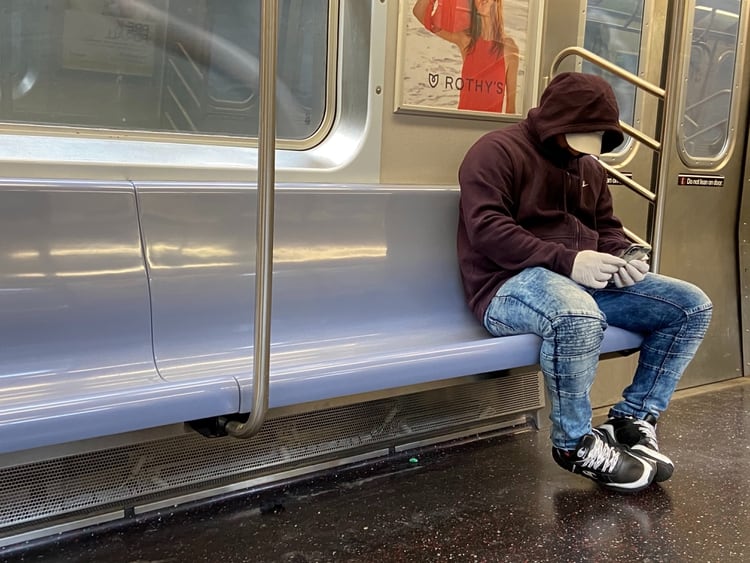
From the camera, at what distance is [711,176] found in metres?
3.51

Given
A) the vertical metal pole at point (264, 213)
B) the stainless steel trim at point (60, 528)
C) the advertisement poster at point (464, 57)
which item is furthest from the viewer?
the advertisement poster at point (464, 57)

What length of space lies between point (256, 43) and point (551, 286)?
121cm

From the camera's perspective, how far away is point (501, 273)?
2268 mm

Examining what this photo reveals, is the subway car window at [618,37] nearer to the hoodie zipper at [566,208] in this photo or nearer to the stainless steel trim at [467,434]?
the hoodie zipper at [566,208]

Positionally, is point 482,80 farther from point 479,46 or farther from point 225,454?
point 225,454

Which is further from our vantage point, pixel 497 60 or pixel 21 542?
pixel 497 60

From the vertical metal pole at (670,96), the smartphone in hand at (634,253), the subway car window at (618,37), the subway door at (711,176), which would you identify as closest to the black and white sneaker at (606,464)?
the smartphone in hand at (634,253)

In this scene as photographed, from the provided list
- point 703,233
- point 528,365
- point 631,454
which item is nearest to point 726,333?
point 703,233

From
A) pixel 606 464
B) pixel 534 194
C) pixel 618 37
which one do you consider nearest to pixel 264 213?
pixel 534 194

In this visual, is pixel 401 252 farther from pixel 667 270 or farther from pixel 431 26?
pixel 667 270

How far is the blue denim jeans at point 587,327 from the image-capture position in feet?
6.53

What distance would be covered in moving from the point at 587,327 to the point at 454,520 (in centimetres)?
63

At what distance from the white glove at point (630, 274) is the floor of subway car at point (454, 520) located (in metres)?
0.61

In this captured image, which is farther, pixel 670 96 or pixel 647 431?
pixel 670 96
